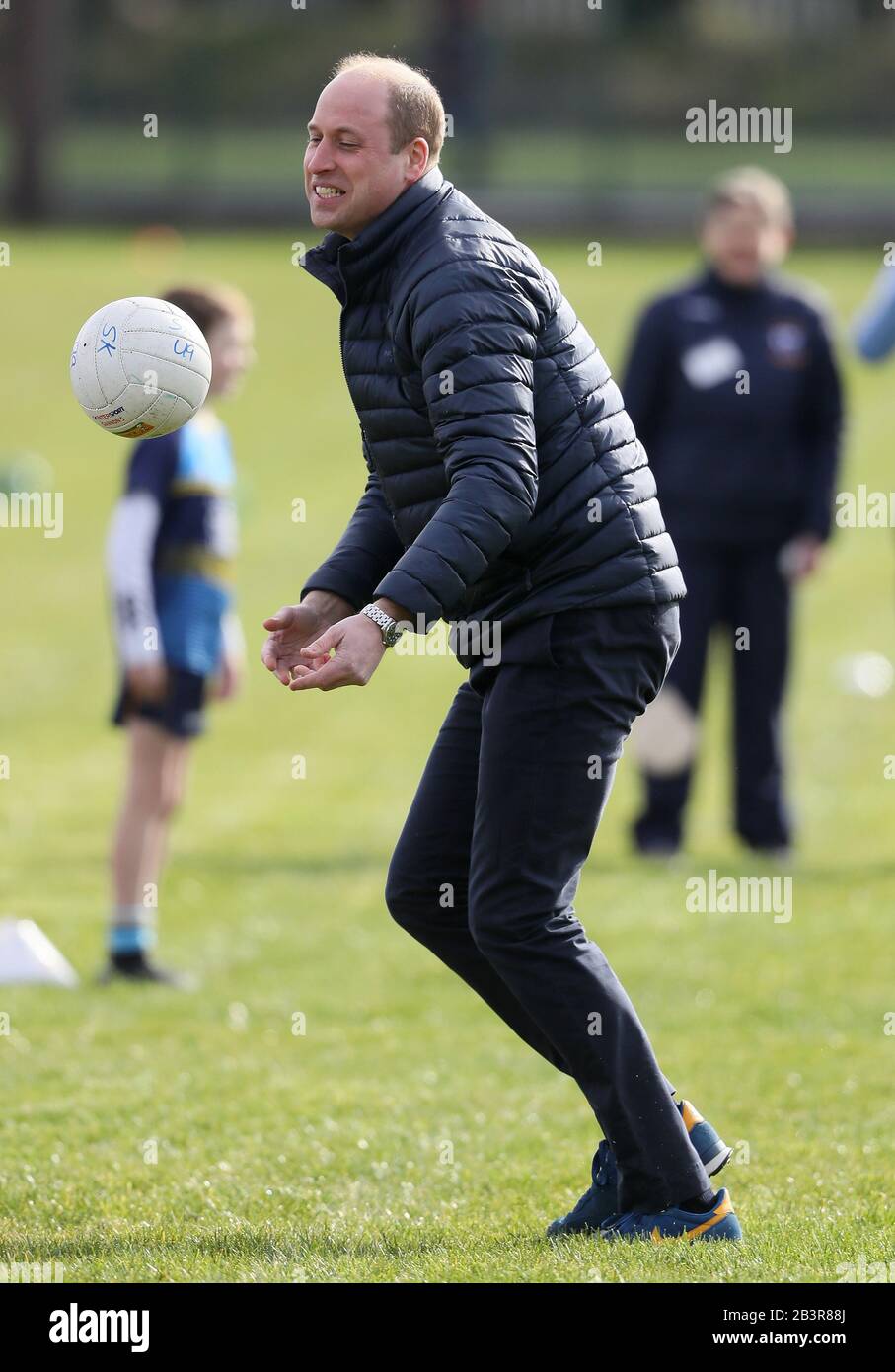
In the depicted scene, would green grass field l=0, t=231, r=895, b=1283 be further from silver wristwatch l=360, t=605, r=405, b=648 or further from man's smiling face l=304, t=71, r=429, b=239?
man's smiling face l=304, t=71, r=429, b=239

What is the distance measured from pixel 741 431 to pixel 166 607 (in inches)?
122

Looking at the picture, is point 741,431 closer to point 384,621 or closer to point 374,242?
point 374,242

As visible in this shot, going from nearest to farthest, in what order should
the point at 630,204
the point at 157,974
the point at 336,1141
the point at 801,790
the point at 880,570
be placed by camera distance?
the point at 336,1141 < the point at 157,974 < the point at 801,790 < the point at 880,570 < the point at 630,204

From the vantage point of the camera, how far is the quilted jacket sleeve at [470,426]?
3.67m

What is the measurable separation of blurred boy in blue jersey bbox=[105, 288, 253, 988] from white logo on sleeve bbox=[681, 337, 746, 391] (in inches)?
99.2

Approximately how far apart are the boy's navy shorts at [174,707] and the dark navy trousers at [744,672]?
268 cm

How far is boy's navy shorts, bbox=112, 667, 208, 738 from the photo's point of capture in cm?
673

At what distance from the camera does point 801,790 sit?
1036 cm

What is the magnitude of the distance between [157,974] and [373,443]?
3.31 metres

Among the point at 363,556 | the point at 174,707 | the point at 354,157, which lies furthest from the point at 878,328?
the point at 354,157

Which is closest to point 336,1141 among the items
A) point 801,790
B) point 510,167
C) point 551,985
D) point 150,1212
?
point 150,1212

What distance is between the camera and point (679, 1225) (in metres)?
4.07

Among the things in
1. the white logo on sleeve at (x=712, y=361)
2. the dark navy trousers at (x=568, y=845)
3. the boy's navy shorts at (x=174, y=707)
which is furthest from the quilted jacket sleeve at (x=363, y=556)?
the white logo on sleeve at (x=712, y=361)

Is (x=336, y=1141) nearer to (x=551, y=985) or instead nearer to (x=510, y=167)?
(x=551, y=985)
